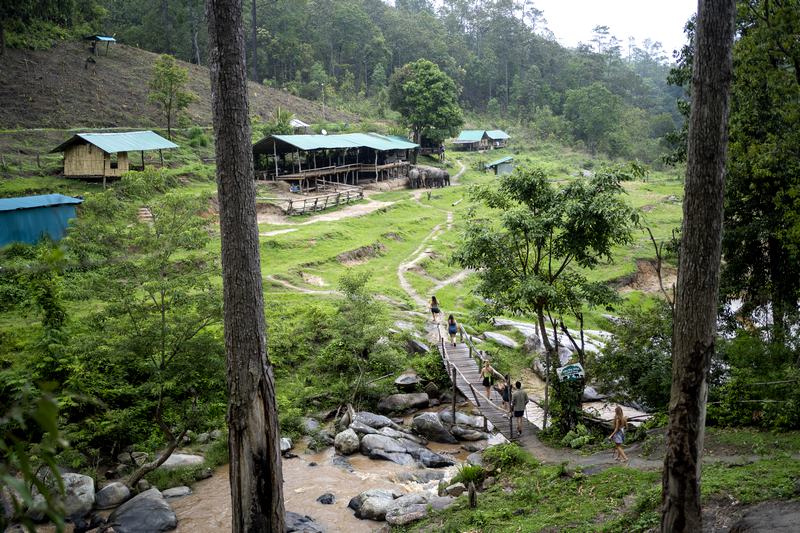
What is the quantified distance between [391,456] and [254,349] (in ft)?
31.0

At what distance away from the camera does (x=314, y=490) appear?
14.5m

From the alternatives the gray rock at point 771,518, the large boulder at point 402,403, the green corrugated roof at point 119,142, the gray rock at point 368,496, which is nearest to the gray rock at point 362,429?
the large boulder at point 402,403

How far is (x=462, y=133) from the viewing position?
7606 centimetres

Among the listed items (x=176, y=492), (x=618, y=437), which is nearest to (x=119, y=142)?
(x=176, y=492)

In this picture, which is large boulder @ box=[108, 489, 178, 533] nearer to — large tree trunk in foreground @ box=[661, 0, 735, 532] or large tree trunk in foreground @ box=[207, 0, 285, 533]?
large tree trunk in foreground @ box=[207, 0, 285, 533]

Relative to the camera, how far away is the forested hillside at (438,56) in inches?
2704

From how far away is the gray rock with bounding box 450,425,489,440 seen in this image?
17.5 meters

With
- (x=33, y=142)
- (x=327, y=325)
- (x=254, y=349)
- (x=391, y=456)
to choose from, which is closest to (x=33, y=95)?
(x=33, y=142)

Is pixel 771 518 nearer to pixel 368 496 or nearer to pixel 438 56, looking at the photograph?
pixel 368 496

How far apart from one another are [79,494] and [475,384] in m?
10.9

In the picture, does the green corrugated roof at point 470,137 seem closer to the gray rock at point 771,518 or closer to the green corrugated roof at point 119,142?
the green corrugated roof at point 119,142

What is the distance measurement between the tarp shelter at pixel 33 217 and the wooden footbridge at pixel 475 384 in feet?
53.4

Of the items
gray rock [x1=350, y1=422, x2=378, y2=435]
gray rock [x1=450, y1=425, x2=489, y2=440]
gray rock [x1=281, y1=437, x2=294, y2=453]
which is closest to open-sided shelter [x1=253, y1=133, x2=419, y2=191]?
gray rock [x1=350, y1=422, x2=378, y2=435]

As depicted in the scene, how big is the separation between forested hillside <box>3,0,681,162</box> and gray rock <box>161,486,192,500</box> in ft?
159
